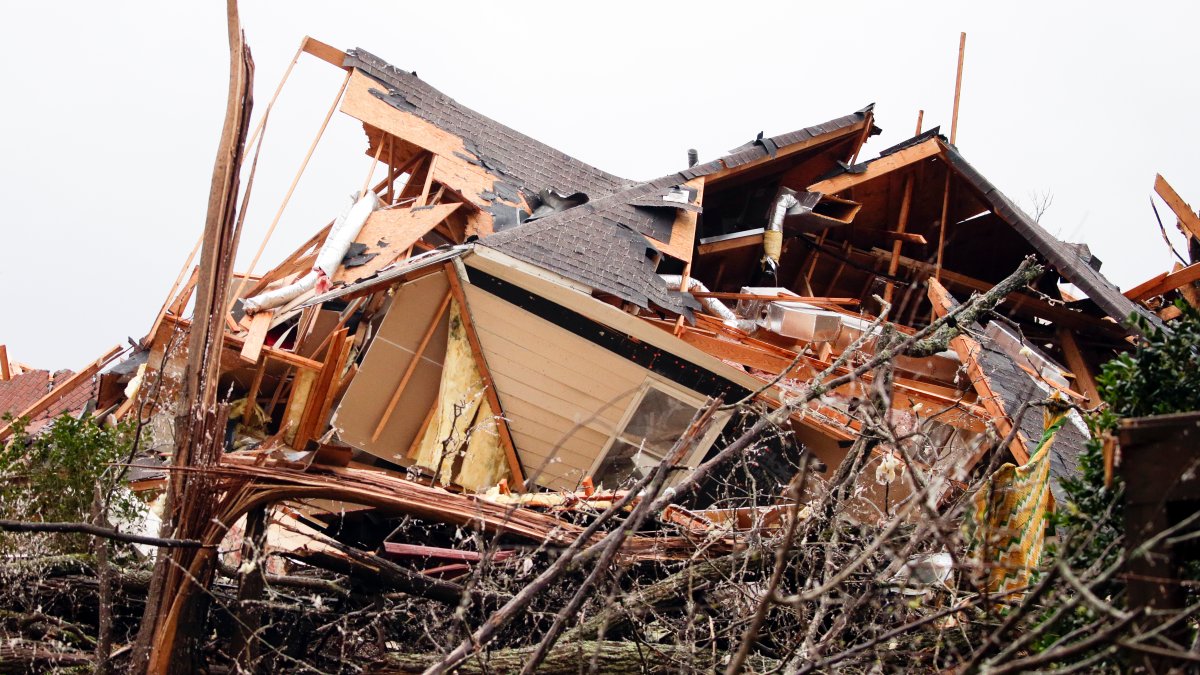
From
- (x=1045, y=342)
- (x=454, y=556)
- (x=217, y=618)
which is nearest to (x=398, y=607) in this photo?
(x=454, y=556)

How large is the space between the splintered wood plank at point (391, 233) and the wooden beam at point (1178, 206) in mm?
7740

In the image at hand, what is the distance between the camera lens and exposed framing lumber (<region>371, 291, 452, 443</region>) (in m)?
9.02

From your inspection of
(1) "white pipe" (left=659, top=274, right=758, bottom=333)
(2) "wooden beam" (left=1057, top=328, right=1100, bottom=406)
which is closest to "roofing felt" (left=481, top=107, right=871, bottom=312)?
(1) "white pipe" (left=659, top=274, right=758, bottom=333)

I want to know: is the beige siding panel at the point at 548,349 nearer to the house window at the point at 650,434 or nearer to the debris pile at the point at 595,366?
the debris pile at the point at 595,366

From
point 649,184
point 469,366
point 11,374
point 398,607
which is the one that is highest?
point 649,184

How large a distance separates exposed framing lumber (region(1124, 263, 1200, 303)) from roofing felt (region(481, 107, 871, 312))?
4875 mm

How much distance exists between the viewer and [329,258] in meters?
9.88

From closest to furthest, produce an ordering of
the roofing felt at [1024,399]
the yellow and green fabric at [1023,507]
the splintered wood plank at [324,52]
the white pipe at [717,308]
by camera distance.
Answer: the yellow and green fabric at [1023,507] < the roofing felt at [1024,399] < the white pipe at [717,308] < the splintered wood plank at [324,52]

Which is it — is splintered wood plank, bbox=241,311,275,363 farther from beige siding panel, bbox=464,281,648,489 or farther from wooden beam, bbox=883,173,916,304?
wooden beam, bbox=883,173,916,304

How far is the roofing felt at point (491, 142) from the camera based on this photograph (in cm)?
1223

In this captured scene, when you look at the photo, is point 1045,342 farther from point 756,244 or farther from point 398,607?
point 398,607

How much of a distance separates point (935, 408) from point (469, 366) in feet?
14.3

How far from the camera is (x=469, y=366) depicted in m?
8.98

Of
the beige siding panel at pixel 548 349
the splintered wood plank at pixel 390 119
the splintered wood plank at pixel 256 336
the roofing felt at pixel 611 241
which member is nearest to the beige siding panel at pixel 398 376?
the beige siding panel at pixel 548 349
